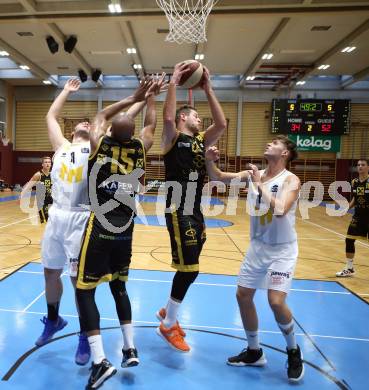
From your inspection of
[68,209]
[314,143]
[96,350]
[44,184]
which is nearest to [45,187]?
[44,184]

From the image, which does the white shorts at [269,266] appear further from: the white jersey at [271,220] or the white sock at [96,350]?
the white sock at [96,350]

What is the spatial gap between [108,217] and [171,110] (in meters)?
1.05

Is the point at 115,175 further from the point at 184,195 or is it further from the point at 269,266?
the point at 269,266

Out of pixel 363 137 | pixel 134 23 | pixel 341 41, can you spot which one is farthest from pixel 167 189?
pixel 363 137

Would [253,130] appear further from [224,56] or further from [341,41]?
[341,41]

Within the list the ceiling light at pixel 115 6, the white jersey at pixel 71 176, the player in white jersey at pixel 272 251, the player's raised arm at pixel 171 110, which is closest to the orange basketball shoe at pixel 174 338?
the player in white jersey at pixel 272 251

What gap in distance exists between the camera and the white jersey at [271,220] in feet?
10.1

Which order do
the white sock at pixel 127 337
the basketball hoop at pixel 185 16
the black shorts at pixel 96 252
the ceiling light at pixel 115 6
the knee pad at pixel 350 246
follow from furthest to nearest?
the ceiling light at pixel 115 6
the basketball hoop at pixel 185 16
the knee pad at pixel 350 246
the white sock at pixel 127 337
the black shorts at pixel 96 252

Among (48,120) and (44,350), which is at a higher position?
(48,120)

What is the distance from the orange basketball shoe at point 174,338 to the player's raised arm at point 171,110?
1627 millimetres

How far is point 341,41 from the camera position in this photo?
46.5ft

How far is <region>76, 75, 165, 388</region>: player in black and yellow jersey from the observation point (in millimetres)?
2750

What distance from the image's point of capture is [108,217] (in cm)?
281

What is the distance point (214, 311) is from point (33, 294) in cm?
225
